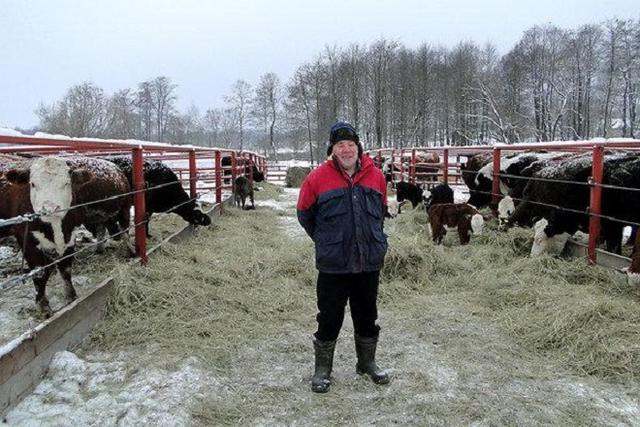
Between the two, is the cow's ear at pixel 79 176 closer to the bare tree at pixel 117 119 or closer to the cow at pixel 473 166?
the cow at pixel 473 166

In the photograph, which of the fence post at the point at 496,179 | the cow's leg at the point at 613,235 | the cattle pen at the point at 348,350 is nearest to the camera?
the cattle pen at the point at 348,350

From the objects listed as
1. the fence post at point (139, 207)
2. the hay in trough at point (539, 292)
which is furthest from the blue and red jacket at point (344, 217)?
the fence post at point (139, 207)

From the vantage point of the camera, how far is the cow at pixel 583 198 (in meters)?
5.80

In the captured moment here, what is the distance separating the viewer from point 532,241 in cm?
657

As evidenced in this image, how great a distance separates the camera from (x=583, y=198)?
6176mm

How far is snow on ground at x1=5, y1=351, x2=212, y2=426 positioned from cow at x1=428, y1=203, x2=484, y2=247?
460 centimetres

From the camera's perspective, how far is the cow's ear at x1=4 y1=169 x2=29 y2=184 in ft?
13.4

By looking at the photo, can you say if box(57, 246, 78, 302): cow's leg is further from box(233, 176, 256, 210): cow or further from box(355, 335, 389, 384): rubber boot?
box(233, 176, 256, 210): cow

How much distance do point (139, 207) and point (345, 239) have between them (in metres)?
3.24

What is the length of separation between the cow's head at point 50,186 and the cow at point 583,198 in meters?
5.06

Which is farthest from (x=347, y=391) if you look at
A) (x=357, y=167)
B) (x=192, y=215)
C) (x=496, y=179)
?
(x=496, y=179)

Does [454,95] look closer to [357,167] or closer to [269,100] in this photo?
[269,100]

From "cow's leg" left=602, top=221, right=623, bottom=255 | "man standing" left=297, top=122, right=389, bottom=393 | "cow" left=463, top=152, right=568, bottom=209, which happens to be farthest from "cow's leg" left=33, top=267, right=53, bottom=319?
"cow" left=463, top=152, right=568, bottom=209

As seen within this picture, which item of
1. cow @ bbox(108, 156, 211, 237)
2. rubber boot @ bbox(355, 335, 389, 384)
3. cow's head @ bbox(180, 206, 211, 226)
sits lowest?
rubber boot @ bbox(355, 335, 389, 384)
